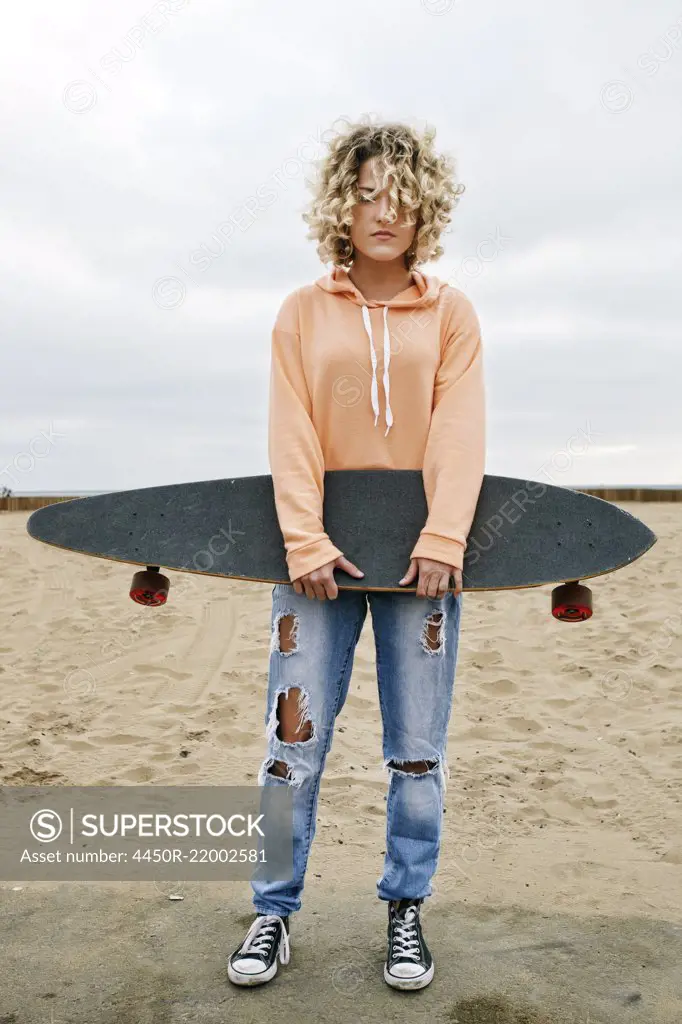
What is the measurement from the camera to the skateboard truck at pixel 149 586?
2277mm

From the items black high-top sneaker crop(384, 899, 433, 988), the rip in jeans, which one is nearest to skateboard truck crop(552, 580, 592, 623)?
the rip in jeans

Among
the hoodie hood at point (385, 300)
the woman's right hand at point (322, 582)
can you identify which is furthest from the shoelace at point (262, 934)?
the hoodie hood at point (385, 300)

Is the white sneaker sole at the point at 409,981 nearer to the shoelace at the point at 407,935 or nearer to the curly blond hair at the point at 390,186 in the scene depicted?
the shoelace at the point at 407,935

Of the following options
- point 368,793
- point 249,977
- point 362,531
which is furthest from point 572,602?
point 368,793

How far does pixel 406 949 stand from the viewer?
82.0 inches

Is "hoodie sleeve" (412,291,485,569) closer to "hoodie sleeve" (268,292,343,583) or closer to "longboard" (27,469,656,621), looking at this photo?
"longboard" (27,469,656,621)

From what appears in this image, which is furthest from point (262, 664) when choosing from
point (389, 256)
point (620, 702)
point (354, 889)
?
point (389, 256)

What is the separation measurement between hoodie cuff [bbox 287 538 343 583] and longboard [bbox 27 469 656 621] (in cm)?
10

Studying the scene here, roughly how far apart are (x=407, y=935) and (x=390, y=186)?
1875 mm

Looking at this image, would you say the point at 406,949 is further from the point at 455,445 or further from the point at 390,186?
the point at 390,186

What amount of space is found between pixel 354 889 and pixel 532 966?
2.39ft

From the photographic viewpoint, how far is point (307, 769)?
2.02m

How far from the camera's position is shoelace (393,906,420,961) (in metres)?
2.08

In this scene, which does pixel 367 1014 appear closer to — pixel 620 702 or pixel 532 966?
pixel 532 966
